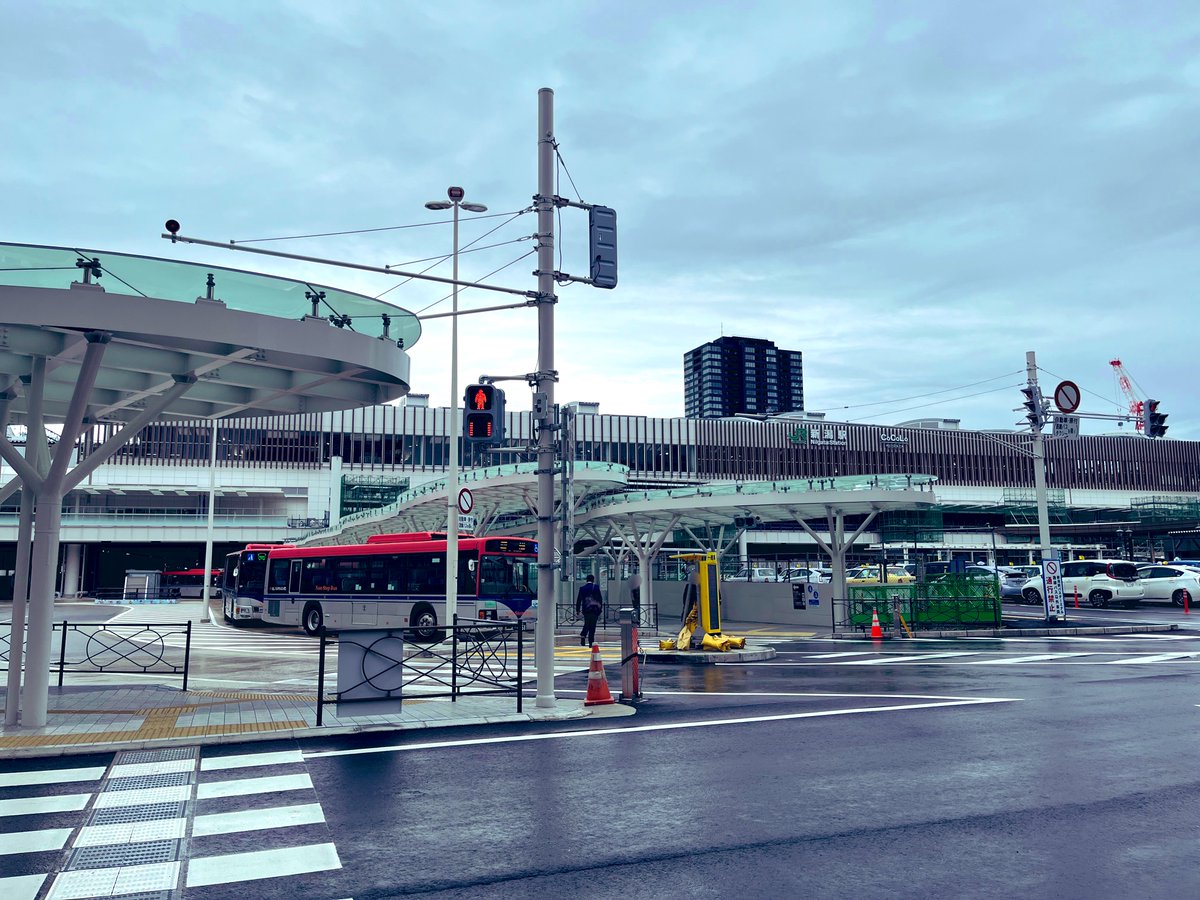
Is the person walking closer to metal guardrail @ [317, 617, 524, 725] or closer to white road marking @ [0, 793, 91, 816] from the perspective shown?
metal guardrail @ [317, 617, 524, 725]

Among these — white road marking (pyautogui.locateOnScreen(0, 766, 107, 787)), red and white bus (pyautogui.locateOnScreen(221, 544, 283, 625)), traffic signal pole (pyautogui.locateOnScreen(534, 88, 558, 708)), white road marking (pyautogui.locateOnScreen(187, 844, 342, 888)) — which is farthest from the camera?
red and white bus (pyautogui.locateOnScreen(221, 544, 283, 625))

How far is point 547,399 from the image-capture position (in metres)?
14.2

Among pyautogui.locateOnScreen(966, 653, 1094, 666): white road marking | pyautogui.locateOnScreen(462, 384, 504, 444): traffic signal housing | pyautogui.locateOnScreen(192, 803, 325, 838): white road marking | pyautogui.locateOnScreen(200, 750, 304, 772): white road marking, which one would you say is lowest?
pyautogui.locateOnScreen(192, 803, 325, 838): white road marking

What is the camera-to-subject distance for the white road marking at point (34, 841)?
22.4 feet

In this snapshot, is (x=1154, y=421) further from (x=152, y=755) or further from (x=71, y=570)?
(x=71, y=570)

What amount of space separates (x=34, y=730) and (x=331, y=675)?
23.0 ft

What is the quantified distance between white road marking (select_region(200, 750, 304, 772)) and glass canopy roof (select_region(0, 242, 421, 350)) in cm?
555

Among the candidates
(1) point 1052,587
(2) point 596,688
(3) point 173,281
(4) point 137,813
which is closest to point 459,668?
(2) point 596,688

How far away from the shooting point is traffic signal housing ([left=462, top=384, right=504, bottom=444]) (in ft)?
44.8

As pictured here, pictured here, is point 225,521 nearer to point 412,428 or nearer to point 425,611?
point 412,428

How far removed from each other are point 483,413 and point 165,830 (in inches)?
295

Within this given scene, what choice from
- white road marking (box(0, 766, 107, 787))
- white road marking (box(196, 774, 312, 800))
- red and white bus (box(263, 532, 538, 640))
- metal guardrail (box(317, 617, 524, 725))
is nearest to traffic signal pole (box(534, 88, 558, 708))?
metal guardrail (box(317, 617, 524, 725))

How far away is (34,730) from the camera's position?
11.7 meters

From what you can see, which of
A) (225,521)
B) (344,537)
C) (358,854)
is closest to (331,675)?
(358,854)
